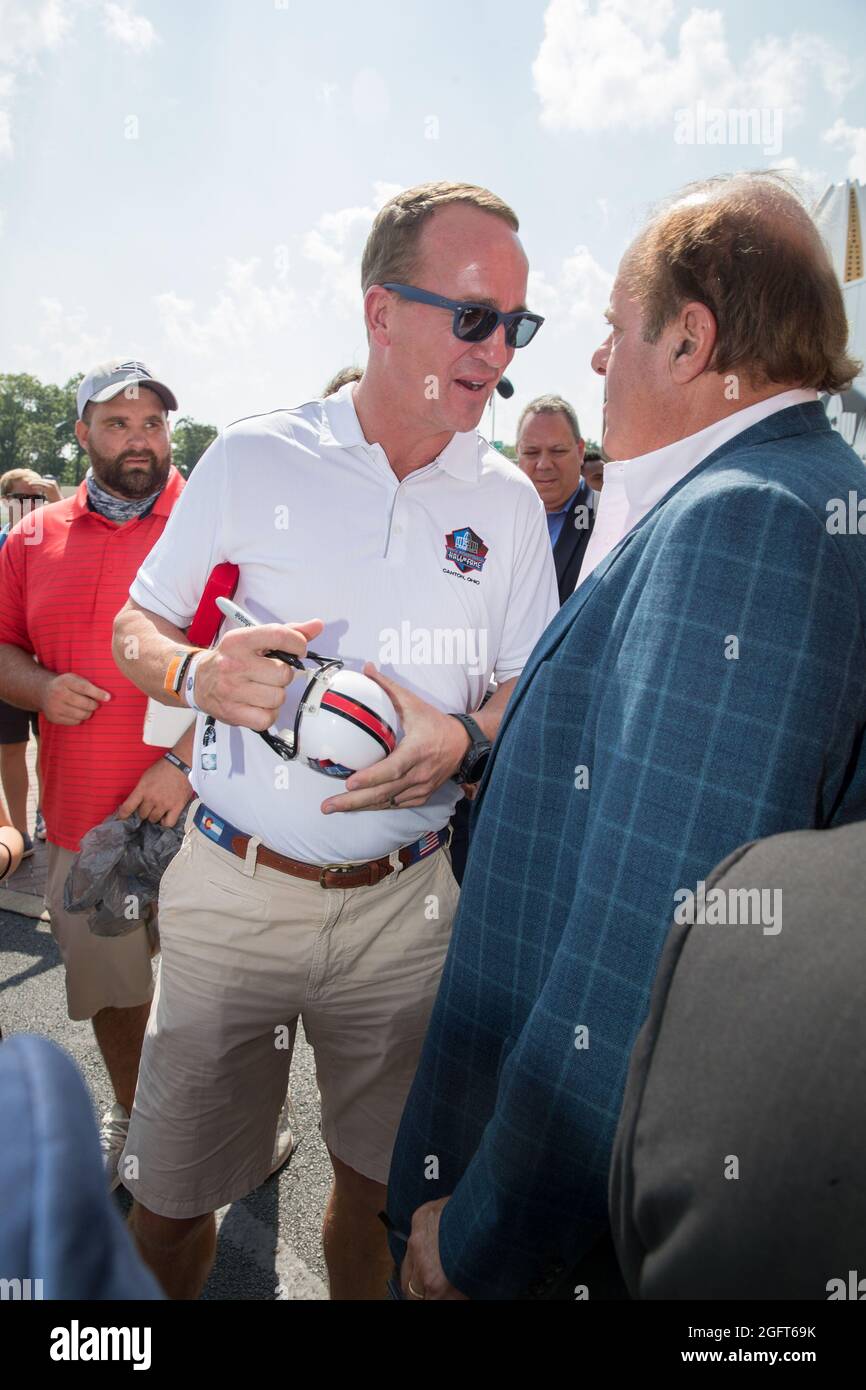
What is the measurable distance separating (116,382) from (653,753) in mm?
3170

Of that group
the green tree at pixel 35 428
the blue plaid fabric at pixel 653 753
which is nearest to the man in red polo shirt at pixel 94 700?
the blue plaid fabric at pixel 653 753

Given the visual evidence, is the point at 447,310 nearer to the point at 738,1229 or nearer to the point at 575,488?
the point at 738,1229

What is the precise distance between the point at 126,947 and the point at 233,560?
5.39 ft

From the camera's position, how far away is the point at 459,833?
3068 millimetres

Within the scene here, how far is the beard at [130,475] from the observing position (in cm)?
328

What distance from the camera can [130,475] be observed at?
10.8 ft

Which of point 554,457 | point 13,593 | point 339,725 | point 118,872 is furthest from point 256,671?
point 554,457

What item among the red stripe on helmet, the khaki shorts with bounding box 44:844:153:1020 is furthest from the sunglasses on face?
the khaki shorts with bounding box 44:844:153:1020

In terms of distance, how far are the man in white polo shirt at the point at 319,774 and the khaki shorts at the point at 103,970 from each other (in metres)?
A: 0.95

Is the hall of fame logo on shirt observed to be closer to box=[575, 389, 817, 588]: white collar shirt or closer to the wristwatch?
the wristwatch

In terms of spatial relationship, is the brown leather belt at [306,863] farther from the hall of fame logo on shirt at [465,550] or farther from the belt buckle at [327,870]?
the hall of fame logo on shirt at [465,550]

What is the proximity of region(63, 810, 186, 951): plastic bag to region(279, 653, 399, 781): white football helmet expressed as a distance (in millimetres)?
1398
